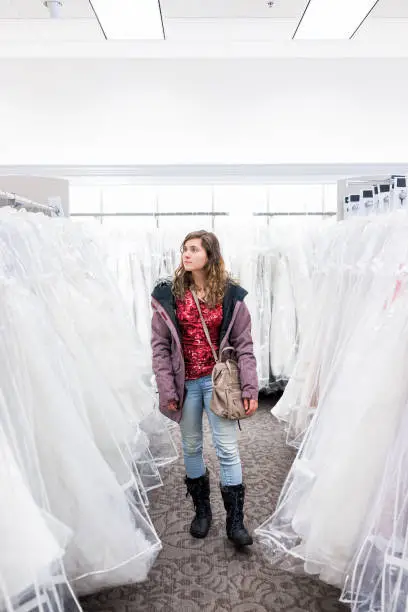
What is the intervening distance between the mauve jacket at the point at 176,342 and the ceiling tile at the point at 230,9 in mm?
2944

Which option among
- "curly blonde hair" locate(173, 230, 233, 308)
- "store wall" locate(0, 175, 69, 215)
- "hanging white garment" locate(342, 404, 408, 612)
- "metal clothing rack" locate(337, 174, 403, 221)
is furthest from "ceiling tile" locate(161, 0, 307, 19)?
"hanging white garment" locate(342, 404, 408, 612)

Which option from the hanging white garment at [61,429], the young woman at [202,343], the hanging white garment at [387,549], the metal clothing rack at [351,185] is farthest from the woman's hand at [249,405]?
the metal clothing rack at [351,185]

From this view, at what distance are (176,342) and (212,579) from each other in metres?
0.91

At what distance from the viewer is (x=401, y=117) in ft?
16.0

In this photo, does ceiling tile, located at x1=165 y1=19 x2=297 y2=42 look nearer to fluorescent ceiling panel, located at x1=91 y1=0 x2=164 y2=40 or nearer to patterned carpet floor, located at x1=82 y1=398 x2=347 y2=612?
fluorescent ceiling panel, located at x1=91 y1=0 x2=164 y2=40

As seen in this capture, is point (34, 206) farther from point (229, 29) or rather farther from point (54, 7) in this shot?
point (229, 29)

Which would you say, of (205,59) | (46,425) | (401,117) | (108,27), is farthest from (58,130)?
(46,425)

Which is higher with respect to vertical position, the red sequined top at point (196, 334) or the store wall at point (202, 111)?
the store wall at point (202, 111)

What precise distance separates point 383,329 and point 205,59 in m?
3.81

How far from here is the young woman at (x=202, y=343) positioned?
2312mm

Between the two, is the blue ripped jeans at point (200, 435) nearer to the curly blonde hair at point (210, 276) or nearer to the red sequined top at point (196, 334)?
the red sequined top at point (196, 334)

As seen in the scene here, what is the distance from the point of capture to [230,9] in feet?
14.5

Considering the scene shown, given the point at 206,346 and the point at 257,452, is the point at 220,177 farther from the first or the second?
the point at 206,346

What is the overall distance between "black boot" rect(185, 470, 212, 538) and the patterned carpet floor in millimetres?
51
